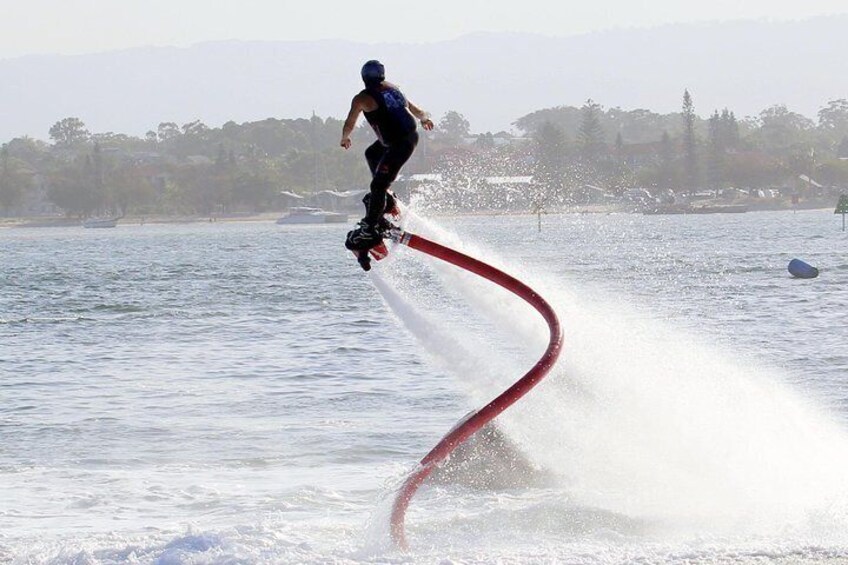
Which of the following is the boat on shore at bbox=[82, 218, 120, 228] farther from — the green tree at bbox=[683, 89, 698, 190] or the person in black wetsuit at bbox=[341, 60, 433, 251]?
the person in black wetsuit at bbox=[341, 60, 433, 251]

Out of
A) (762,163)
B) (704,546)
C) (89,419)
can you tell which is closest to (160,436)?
(89,419)

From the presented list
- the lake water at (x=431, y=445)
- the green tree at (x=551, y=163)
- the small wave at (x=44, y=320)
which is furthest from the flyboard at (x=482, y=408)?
the green tree at (x=551, y=163)

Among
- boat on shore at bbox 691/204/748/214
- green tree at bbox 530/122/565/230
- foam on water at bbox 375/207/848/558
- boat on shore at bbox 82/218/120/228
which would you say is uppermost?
foam on water at bbox 375/207/848/558

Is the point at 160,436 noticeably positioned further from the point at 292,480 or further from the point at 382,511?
the point at 382,511

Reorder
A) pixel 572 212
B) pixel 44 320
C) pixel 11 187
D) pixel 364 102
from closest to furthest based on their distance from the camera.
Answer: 1. pixel 364 102
2. pixel 44 320
3. pixel 572 212
4. pixel 11 187

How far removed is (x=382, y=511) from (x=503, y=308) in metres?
3.09

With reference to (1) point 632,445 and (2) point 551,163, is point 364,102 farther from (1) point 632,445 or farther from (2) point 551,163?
(2) point 551,163

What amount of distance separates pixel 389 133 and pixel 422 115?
47cm

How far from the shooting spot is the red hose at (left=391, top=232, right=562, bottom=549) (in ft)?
39.6

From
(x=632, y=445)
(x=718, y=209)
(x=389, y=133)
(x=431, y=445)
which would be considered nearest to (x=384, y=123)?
(x=389, y=133)

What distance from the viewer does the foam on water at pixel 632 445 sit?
12156mm

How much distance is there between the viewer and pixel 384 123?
1158 centimetres

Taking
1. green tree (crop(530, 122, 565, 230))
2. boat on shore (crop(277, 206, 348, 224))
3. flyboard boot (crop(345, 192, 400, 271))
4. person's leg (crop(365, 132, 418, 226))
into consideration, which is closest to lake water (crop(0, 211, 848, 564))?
flyboard boot (crop(345, 192, 400, 271))

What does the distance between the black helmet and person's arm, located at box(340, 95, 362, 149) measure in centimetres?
19
